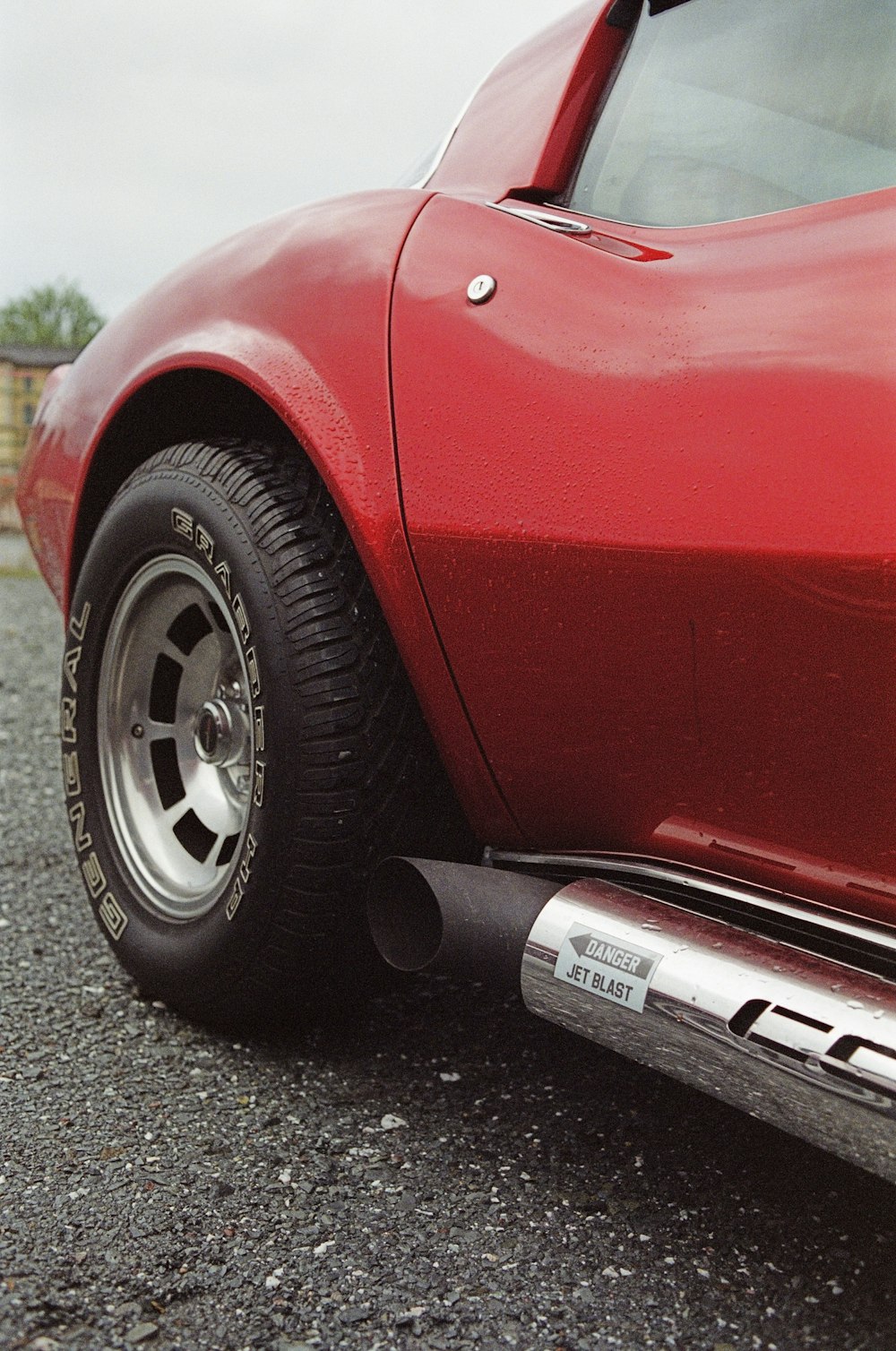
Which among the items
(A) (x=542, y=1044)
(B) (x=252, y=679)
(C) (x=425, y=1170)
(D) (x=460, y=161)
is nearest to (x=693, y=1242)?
(C) (x=425, y=1170)

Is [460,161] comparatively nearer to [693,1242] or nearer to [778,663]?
[778,663]

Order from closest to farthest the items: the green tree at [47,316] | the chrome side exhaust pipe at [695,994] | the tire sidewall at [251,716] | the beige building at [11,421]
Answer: the chrome side exhaust pipe at [695,994] < the tire sidewall at [251,716] < the beige building at [11,421] < the green tree at [47,316]

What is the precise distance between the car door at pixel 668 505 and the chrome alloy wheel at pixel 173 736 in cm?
56

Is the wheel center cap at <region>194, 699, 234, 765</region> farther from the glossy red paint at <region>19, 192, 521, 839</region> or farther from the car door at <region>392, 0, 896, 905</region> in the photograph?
the car door at <region>392, 0, 896, 905</region>

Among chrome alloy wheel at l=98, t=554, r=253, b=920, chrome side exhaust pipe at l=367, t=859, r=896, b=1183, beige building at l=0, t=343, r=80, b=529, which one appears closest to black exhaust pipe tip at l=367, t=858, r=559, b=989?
chrome side exhaust pipe at l=367, t=859, r=896, b=1183

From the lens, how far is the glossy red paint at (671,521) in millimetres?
1292

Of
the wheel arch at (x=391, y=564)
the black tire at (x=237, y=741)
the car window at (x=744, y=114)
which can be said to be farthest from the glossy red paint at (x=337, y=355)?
the car window at (x=744, y=114)

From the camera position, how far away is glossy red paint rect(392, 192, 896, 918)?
129cm

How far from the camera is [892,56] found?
1.45 m

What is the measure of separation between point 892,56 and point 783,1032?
1082 mm

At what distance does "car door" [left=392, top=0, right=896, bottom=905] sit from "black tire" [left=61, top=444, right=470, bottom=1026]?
20cm

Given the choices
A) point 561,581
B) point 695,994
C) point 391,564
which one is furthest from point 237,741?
point 695,994

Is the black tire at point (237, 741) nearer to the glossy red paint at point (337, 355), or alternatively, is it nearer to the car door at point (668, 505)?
the glossy red paint at point (337, 355)

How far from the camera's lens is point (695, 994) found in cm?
135
